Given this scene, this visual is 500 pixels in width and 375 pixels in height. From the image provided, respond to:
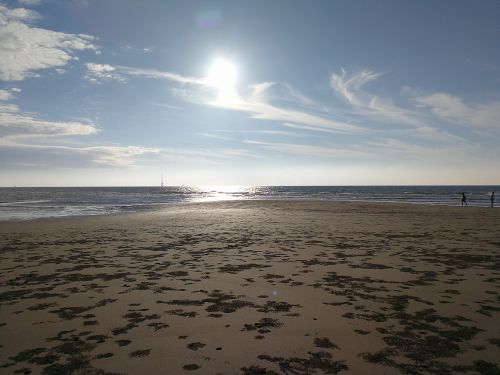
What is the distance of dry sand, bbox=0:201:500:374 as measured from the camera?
15.0ft

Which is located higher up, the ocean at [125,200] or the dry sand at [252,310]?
the ocean at [125,200]

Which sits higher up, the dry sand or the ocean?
the ocean

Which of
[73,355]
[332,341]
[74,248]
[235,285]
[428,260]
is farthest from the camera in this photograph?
[74,248]

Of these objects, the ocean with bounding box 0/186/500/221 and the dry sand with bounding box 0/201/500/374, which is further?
the ocean with bounding box 0/186/500/221

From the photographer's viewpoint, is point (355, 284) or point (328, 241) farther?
point (328, 241)

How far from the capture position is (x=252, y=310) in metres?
6.39

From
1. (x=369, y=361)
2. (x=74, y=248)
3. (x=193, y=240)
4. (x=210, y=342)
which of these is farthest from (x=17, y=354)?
(x=193, y=240)

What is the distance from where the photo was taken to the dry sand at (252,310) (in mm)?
4582

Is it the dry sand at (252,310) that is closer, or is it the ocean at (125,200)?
the dry sand at (252,310)

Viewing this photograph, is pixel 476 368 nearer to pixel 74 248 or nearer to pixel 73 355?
pixel 73 355

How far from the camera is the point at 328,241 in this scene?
1452cm

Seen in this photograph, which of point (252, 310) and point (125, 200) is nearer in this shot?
point (252, 310)

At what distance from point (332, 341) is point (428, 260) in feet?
23.6

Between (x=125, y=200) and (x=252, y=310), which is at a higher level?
(x=125, y=200)
